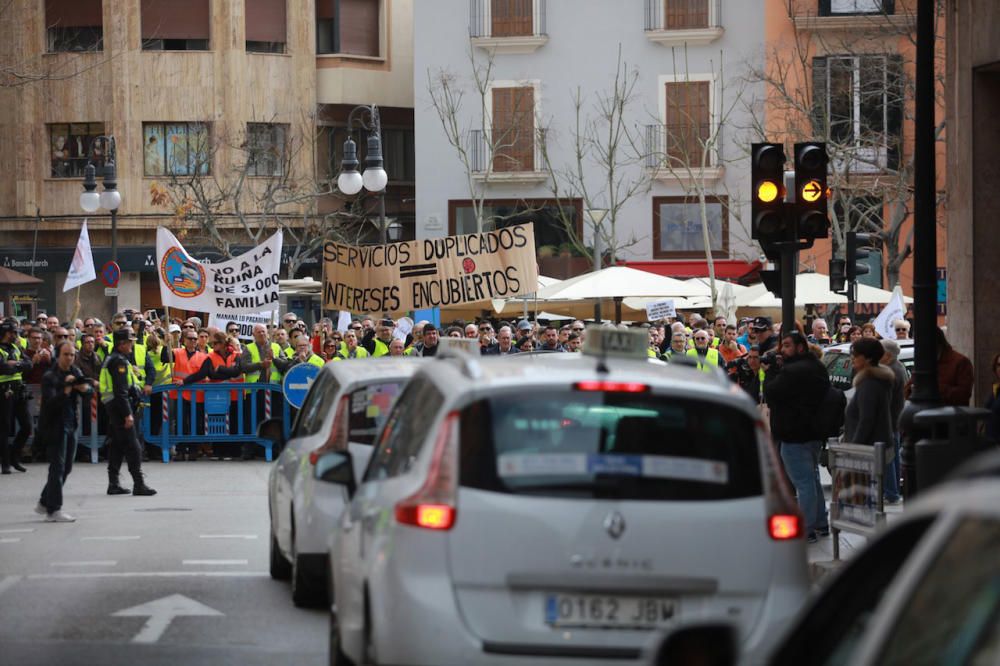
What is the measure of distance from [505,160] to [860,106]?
10.4 metres

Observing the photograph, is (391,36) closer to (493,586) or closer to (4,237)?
(4,237)

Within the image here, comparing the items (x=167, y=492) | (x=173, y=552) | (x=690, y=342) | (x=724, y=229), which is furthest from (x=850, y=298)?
(x=724, y=229)

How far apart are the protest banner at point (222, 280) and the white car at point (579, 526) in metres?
19.4

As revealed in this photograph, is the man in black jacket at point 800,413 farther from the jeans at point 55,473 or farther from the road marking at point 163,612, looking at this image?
the jeans at point 55,473

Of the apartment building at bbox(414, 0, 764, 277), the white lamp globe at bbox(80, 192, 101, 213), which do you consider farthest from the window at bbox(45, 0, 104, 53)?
the white lamp globe at bbox(80, 192, 101, 213)

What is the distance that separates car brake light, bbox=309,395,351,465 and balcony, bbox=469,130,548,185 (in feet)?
127

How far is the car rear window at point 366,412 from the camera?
10.7 meters

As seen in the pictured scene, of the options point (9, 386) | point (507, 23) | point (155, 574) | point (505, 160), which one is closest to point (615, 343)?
point (155, 574)

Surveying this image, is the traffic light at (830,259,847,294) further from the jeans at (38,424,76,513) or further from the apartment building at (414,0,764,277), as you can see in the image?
Result: the apartment building at (414,0,764,277)

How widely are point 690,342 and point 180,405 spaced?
23.0ft

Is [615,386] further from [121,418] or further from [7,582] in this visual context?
[121,418]

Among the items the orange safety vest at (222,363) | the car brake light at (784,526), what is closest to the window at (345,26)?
the orange safety vest at (222,363)

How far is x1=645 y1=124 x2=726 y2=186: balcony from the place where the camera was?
4878 cm

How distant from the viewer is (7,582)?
40.3 feet
